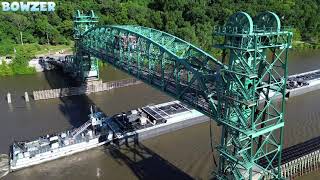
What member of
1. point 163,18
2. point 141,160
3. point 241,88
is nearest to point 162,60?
point 141,160

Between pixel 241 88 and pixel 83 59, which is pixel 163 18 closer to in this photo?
pixel 83 59

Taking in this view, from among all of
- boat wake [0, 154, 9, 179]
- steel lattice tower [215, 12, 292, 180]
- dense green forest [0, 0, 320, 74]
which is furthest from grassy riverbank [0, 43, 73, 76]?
steel lattice tower [215, 12, 292, 180]

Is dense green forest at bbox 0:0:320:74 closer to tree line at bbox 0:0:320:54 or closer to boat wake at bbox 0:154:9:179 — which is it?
tree line at bbox 0:0:320:54

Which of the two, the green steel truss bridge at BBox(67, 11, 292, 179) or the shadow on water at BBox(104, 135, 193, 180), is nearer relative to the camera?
the green steel truss bridge at BBox(67, 11, 292, 179)

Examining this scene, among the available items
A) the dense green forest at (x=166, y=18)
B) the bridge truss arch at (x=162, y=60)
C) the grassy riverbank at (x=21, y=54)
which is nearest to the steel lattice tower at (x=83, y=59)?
the bridge truss arch at (x=162, y=60)

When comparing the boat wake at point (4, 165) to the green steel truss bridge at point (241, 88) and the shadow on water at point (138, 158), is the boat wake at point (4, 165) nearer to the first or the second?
the shadow on water at point (138, 158)

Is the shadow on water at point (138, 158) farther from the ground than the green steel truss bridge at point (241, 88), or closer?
closer

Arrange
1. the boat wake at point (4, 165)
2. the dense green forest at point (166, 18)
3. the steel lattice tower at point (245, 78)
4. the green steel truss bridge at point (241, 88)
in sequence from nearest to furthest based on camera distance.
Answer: the steel lattice tower at point (245, 78)
the green steel truss bridge at point (241, 88)
the boat wake at point (4, 165)
the dense green forest at point (166, 18)
